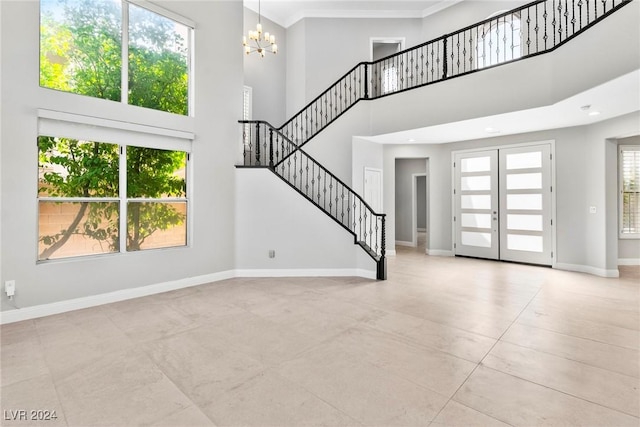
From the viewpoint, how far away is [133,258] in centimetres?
449

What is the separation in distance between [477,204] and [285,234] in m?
4.99

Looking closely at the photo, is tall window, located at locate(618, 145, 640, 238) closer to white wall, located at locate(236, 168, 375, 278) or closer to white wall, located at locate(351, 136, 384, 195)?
white wall, located at locate(351, 136, 384, 195)

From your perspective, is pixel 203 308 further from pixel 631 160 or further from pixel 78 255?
pixel 631 160

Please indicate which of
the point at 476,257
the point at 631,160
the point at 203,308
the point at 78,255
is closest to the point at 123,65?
the point at 78,255

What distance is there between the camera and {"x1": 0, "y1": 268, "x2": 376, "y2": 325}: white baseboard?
363cm

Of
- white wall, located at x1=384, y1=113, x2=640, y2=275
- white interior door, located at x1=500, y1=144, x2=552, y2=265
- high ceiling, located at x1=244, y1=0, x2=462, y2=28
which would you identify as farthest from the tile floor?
high ceiling, located at x1=244, y1=0, x2=462, y2=28

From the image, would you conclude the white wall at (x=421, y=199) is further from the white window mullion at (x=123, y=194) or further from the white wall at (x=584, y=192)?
the white window mullion at (x=123, y=194)

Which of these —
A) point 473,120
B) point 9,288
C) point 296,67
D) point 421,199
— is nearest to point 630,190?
point 473,120

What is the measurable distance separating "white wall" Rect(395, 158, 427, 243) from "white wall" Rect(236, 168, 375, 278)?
4.87 metres

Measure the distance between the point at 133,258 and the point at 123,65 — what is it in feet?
9.17

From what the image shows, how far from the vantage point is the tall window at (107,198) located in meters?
3.88

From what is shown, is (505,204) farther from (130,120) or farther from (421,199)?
(130,120)

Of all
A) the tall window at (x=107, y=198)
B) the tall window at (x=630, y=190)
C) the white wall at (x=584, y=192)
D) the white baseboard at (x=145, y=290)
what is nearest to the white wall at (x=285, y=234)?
the white baseboard at (x=145, y=290)

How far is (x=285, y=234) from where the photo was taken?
5.80 m
